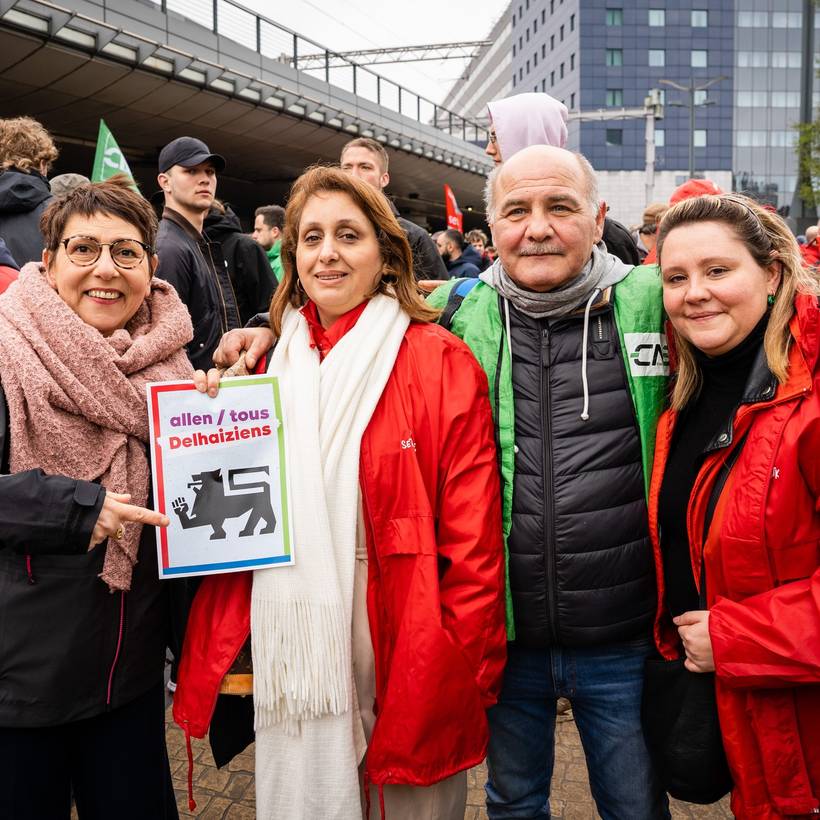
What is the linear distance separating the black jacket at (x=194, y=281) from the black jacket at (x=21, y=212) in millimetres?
687

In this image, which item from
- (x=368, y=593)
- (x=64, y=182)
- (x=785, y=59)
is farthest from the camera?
(x=785, y=59)

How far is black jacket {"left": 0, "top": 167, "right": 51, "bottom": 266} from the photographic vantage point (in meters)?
3.71

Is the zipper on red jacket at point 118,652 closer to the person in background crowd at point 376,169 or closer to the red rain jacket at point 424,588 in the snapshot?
the red rain jacket at point 424,588

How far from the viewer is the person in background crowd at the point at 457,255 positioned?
857 cm

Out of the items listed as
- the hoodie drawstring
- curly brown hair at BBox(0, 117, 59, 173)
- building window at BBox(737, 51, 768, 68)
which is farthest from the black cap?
building window at BBox(737, 51, 768, 68)

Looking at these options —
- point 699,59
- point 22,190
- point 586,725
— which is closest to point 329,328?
point 586,725

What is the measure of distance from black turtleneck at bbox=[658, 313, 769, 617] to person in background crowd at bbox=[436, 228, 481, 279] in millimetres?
6173

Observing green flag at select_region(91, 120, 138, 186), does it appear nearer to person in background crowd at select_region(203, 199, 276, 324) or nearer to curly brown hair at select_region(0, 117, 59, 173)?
person in background crowd at select_region(203, 199, 276, 324)

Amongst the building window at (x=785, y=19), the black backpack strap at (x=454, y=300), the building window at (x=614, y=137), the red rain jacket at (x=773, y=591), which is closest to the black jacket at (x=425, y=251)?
the black backpack strap at (x=454, y=300)

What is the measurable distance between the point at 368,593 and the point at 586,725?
2.90 feet

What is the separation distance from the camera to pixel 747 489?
1.95 m

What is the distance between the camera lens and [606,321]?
2.28 m

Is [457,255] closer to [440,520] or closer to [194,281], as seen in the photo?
[194,281]

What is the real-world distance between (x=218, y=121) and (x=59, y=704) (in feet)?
67.2
